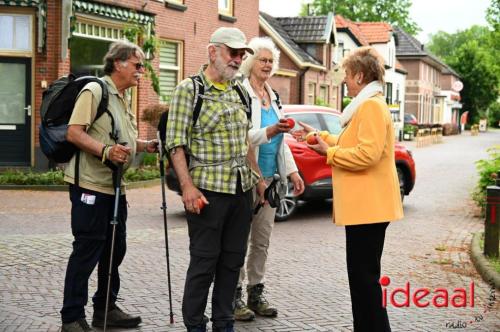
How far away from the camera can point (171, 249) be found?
9.25m

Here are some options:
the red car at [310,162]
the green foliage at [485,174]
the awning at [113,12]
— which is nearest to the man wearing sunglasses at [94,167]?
the red car at [310,162]

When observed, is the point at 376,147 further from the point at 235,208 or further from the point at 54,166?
the point at 54,166

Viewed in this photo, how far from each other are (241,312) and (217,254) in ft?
3.52

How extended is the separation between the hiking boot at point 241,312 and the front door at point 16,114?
12.7 metres

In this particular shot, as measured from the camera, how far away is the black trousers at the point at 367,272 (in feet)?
16.4

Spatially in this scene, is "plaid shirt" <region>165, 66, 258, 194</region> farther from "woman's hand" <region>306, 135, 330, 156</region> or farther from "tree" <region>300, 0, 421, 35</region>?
"tree" <region>300, 0, 421, 35</region>

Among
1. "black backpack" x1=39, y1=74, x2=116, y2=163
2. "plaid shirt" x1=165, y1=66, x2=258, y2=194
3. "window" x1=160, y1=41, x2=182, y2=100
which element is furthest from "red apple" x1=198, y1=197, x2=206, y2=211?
"window" x1=160, y1=41, x2=182, y2=100

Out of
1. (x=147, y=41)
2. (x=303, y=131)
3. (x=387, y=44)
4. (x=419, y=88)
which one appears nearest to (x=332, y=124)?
(x=303, y=131)

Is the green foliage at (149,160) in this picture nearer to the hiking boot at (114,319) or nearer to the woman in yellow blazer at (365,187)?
the hiking boot at (114,319)

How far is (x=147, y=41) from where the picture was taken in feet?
63.6

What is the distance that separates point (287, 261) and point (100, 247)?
3.58m

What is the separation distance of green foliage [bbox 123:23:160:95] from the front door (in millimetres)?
2691

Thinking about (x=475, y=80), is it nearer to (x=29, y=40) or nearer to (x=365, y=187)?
(x=29, y=40)

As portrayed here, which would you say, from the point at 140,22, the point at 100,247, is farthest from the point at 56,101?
the point at 140,22
